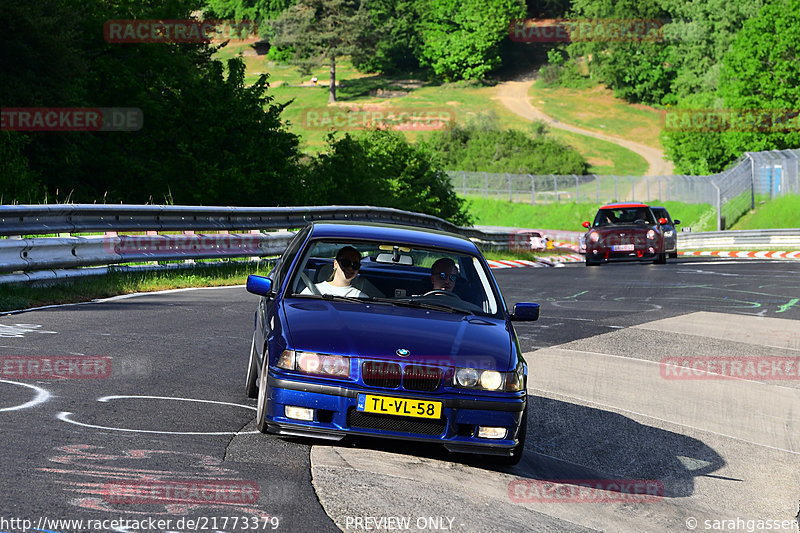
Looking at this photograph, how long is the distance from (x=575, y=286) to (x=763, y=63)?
5817 centimetres

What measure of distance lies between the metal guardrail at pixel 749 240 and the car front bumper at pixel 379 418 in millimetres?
40681

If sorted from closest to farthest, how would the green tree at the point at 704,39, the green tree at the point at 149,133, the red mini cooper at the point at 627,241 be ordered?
the red mini cooper at the point at 627,241 < the green tree at the point at 149,133 < the green tree at the point at 704,39

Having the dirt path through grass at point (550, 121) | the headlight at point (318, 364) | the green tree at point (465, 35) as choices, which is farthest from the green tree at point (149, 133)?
the green tree at point (465, 35)

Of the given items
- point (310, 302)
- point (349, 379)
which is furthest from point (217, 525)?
point (310, 302)

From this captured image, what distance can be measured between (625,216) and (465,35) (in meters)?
121

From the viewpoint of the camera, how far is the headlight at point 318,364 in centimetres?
639

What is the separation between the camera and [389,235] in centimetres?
820

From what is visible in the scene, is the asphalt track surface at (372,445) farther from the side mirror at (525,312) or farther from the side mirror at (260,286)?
the side mirror at (525,312)

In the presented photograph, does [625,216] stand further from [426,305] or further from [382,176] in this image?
[426,305]

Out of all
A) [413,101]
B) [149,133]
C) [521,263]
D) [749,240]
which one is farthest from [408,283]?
[413,101]

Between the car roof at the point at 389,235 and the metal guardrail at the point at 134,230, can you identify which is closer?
the car roof at the point at 389,235

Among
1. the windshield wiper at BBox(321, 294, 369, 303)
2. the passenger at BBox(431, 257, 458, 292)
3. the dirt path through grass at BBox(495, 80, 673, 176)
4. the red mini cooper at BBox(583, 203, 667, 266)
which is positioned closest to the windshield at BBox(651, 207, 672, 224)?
the red mini cooper at BBox(583, 203, 667, 266)

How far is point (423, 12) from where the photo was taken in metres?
156

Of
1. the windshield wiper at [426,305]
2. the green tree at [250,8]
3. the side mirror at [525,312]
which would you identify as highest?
the green tree at [250,8]
